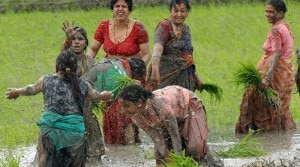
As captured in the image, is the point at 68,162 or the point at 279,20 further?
the point at 279,20

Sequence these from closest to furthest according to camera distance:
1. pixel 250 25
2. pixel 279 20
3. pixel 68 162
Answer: pixel 68 162 → pixel 279 20 → pixel 250 25

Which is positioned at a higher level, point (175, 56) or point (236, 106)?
point (175, 56)

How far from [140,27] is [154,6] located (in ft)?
34.2

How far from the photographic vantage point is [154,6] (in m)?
21.8

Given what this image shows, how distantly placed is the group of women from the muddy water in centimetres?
23

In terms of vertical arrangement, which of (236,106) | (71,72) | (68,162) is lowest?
(236,106)

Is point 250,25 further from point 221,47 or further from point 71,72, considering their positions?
point 71,72

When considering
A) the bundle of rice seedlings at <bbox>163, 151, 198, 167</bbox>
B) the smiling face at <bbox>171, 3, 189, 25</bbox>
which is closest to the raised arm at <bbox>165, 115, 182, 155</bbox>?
the bundle of rice seedlings at <bbox>163, 151, 198, 167</bbox>

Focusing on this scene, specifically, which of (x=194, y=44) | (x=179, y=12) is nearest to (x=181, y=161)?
(x=179, y=12)

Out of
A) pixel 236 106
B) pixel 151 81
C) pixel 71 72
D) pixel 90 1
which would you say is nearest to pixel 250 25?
pixel 90 1

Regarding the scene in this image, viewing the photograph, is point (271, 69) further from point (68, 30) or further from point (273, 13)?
point (68, 30)

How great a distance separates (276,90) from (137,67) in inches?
86.2

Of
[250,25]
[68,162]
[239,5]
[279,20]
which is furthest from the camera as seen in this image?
[239,5]

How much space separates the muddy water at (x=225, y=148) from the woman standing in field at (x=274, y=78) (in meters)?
0.20
